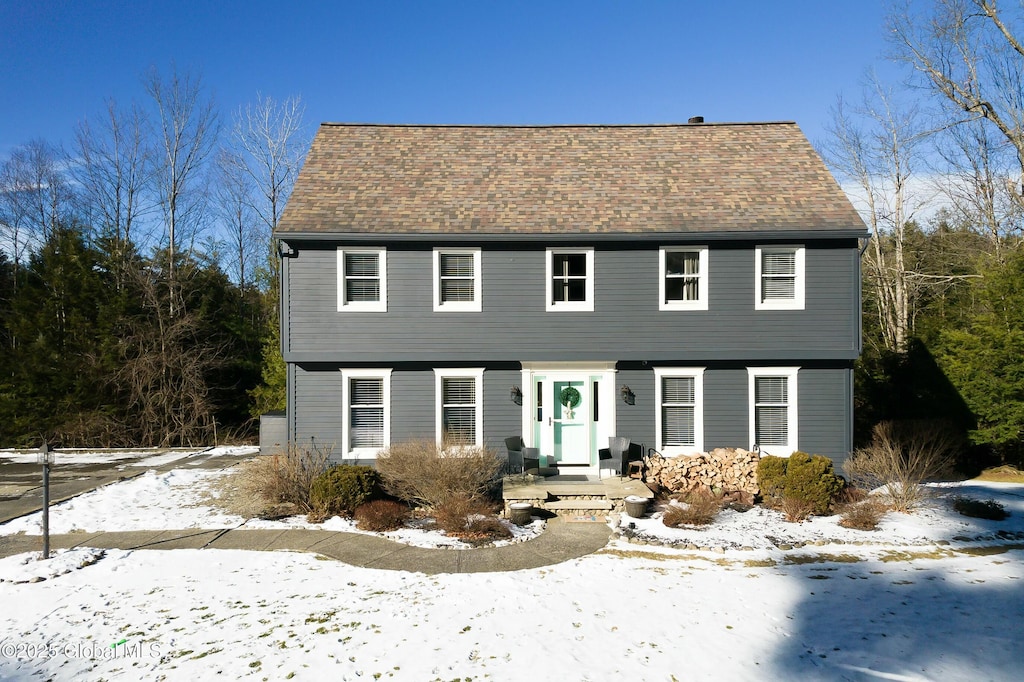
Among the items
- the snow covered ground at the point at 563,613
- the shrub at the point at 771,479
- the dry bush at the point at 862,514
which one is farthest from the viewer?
the shrub at the point at 771,479

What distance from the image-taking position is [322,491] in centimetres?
1016

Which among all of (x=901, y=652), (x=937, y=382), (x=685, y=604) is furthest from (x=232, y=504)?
(x=937, y=382)

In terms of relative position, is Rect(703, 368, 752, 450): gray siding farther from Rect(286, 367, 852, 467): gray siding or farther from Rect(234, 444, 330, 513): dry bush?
Rect(234, 444, 330, 513): dry bush

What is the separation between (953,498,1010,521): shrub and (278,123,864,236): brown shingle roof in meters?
5.89

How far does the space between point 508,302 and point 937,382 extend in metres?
13.8

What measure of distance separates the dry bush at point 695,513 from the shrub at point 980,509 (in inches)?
190

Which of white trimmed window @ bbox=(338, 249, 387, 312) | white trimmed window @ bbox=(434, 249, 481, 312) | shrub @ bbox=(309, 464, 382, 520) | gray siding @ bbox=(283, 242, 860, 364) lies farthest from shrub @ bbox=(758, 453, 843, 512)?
white trimmed window @ bbox=(338, 249, 387, 312)

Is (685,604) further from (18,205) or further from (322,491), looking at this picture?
(18,205)

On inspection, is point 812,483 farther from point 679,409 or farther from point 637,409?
point 637,409

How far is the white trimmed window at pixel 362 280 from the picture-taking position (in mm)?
11984

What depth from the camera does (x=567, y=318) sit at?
12.1m

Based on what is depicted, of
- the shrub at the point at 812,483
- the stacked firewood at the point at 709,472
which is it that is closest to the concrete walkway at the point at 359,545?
the stacked firewood at the point at 709,472

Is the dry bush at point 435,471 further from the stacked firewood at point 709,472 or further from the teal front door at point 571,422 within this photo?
the stacked firewood at point 709,472

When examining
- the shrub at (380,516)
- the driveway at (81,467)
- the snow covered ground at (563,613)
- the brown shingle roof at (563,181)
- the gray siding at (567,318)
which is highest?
the brown shingle roof at (563,181)
